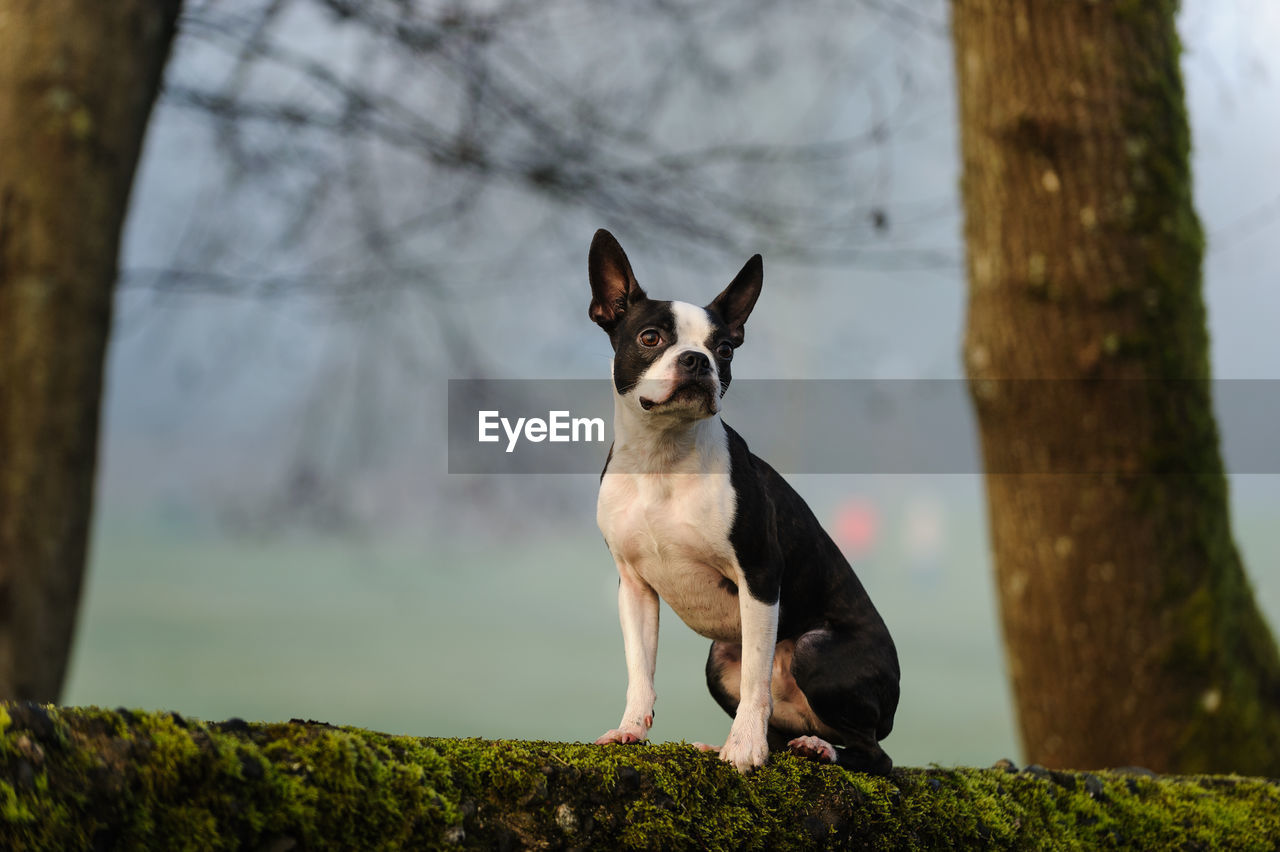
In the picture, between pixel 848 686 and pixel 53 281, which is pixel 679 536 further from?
pixel 53 281

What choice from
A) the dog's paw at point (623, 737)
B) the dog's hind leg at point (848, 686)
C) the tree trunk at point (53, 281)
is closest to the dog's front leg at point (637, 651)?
the dog's paw at point (623, 737)

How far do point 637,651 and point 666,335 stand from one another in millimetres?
767

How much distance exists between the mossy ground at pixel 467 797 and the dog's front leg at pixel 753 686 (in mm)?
47

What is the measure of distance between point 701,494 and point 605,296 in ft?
1.71

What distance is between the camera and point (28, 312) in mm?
5598

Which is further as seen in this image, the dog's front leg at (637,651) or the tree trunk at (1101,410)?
the tree trunk at (1101,410)

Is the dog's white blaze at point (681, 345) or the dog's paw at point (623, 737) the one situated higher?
the dog's white blaze at point (681, 345)

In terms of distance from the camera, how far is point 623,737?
101 inches

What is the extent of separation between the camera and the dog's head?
7.73 feet

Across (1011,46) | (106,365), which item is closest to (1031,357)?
(1011,46)

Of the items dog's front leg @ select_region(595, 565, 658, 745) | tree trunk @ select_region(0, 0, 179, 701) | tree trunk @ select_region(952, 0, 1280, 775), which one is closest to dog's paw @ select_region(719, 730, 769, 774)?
dog's front leg @ select_region(595, 565, 658, 745)

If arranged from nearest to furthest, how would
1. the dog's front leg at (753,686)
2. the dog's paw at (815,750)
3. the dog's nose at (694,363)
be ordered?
the dog's nose at (694,363), the dog's front leg at (753,686), the dog's paw at (815,750)

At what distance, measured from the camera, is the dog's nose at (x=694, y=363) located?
234 cm

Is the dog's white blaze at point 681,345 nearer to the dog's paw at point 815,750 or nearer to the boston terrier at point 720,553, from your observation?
the boston terrier at point 720,553
